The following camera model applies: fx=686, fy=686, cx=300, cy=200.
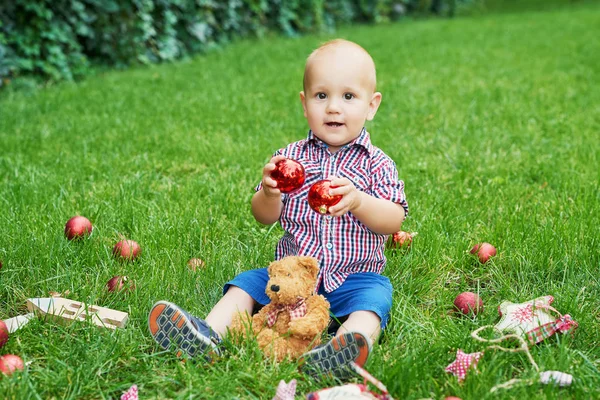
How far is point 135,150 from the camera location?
4.54m

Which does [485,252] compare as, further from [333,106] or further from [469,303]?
[333,106]

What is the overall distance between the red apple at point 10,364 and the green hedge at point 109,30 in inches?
196

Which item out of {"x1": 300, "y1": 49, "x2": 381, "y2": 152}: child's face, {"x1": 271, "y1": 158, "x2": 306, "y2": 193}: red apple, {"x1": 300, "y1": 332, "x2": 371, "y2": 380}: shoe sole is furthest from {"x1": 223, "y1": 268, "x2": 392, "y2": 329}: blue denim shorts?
{"x1": 300, "y1": 49, "x2": 381, "y2": 152}: child's face

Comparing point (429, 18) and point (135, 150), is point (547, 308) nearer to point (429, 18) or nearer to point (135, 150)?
point (135, 150)

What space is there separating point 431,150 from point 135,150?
1956 millimetres

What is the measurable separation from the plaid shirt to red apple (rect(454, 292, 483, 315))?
1.07ft

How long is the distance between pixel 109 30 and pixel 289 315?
6348 millimetres

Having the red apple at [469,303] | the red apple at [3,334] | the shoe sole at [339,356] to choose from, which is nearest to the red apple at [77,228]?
the red apple at [3,334]

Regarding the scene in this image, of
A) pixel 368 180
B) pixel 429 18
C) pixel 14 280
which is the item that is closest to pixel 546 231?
pixel 368 180

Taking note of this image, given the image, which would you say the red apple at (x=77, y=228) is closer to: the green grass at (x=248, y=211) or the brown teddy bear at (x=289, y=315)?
the green grass at (x=248, y=211)

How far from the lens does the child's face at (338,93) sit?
2373 millimetres

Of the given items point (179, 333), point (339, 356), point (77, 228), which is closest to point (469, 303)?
point (339, 356)

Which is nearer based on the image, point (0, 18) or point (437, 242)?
point (437, 242)

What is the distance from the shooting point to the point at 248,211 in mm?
3365
